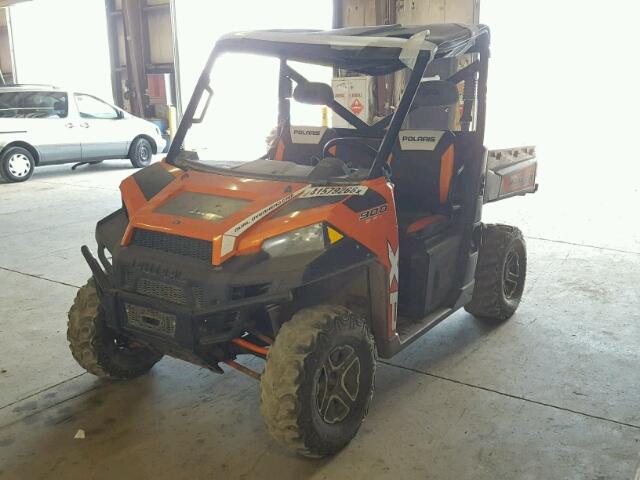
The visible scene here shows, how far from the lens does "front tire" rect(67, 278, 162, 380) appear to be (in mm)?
2959

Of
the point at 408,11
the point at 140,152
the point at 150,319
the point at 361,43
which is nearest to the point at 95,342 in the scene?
the point at 150,319

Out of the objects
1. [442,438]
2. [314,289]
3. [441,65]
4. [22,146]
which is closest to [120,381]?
[314,289]

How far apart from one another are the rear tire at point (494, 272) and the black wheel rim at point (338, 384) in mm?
1480

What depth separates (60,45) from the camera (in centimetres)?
1769

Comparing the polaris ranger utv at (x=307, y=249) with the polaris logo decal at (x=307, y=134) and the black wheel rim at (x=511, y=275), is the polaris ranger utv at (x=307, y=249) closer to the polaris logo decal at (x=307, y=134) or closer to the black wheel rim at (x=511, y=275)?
the polaris logo decal at (x=307, y=134)

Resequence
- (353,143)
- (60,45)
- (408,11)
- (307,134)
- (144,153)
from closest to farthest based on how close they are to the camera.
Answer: (353,143) → (307,134) → (408,11) → (144,153) → (60,45)

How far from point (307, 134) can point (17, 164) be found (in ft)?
24.6

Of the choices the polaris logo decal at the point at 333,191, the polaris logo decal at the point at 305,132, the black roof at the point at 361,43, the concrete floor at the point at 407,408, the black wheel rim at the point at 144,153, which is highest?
the black roof at the point at 361,43

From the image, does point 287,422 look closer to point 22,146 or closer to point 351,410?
point 351,410

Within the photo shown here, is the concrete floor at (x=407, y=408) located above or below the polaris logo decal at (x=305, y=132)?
below

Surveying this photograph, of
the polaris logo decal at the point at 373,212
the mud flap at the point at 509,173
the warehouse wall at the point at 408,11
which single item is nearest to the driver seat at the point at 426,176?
the mud flap at the point at 509,173

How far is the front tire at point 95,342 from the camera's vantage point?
9.71 ft

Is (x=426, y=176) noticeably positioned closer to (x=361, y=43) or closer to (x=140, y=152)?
(x=361, y=43)

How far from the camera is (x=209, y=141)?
14688 mm
